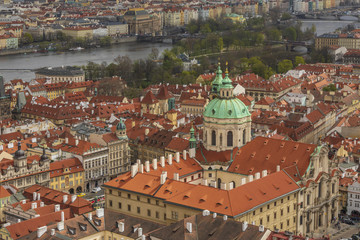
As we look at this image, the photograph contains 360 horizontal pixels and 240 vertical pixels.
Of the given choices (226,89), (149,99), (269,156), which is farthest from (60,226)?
(149,99)

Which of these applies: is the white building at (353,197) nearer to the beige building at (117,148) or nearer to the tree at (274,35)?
the beige building at (117,148)

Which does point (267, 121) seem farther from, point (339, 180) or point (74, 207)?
point (74, 207)

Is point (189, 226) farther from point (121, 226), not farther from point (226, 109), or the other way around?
point (226, 109)

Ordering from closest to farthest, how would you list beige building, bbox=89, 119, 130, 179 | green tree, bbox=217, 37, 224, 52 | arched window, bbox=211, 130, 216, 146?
arched window, bbox=211, 130, 216, 146 → beige building, bbox=89, 119, 130, 179 → green tree, bbox=217, 37, 224, 52

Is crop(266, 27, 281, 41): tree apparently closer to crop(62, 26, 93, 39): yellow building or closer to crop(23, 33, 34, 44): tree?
crop(62, 26, 93, 39): yellow building

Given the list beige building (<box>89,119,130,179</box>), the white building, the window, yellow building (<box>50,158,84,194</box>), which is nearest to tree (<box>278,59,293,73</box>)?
beige building (<box>89,119,130,179</box>)

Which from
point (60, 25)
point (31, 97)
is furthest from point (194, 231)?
point (60, 25)
